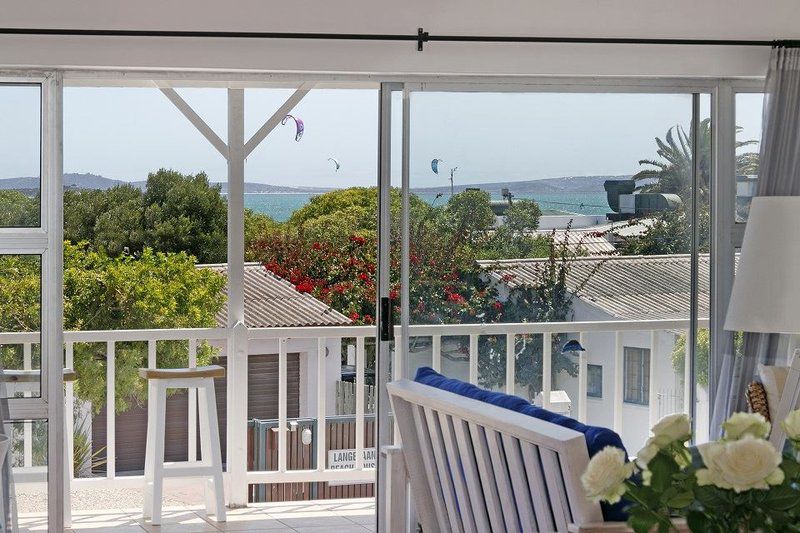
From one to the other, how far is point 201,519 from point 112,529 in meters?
0.43

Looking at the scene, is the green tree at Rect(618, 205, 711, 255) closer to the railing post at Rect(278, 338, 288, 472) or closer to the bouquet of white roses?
the railing post at Rect(278, 338, 288, 472)

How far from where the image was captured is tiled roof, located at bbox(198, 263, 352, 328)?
8.16 metres

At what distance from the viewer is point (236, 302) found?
5.44 metres

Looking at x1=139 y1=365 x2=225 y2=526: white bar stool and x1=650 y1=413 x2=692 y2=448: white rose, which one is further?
x1=139 y1=365 x2=225 y2=526: white bar stool

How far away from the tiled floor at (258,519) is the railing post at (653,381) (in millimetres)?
1461

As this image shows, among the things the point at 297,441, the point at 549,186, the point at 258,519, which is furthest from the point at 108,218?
the point at 549,186

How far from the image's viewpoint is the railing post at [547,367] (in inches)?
176

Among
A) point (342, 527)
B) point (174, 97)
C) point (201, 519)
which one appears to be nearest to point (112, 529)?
point (201, 519)

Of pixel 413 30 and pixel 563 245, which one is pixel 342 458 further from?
pixel 413 30

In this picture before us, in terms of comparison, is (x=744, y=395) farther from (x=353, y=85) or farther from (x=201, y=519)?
(x=201, y=519)

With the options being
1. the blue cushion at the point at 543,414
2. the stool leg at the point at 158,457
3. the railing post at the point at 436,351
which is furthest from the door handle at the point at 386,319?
the stool leg at the point at 158,457

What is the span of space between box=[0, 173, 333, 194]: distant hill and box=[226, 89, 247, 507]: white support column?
1356mm

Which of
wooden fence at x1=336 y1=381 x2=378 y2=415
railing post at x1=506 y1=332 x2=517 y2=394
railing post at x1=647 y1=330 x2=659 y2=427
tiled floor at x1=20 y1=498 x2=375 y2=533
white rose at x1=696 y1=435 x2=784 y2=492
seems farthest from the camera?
wooden fence at x1=336 y1=381 x2=378 y2=415

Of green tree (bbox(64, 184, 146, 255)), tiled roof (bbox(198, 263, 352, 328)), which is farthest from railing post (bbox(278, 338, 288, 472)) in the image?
green tree (bbox(64, 184, 146, 255))
